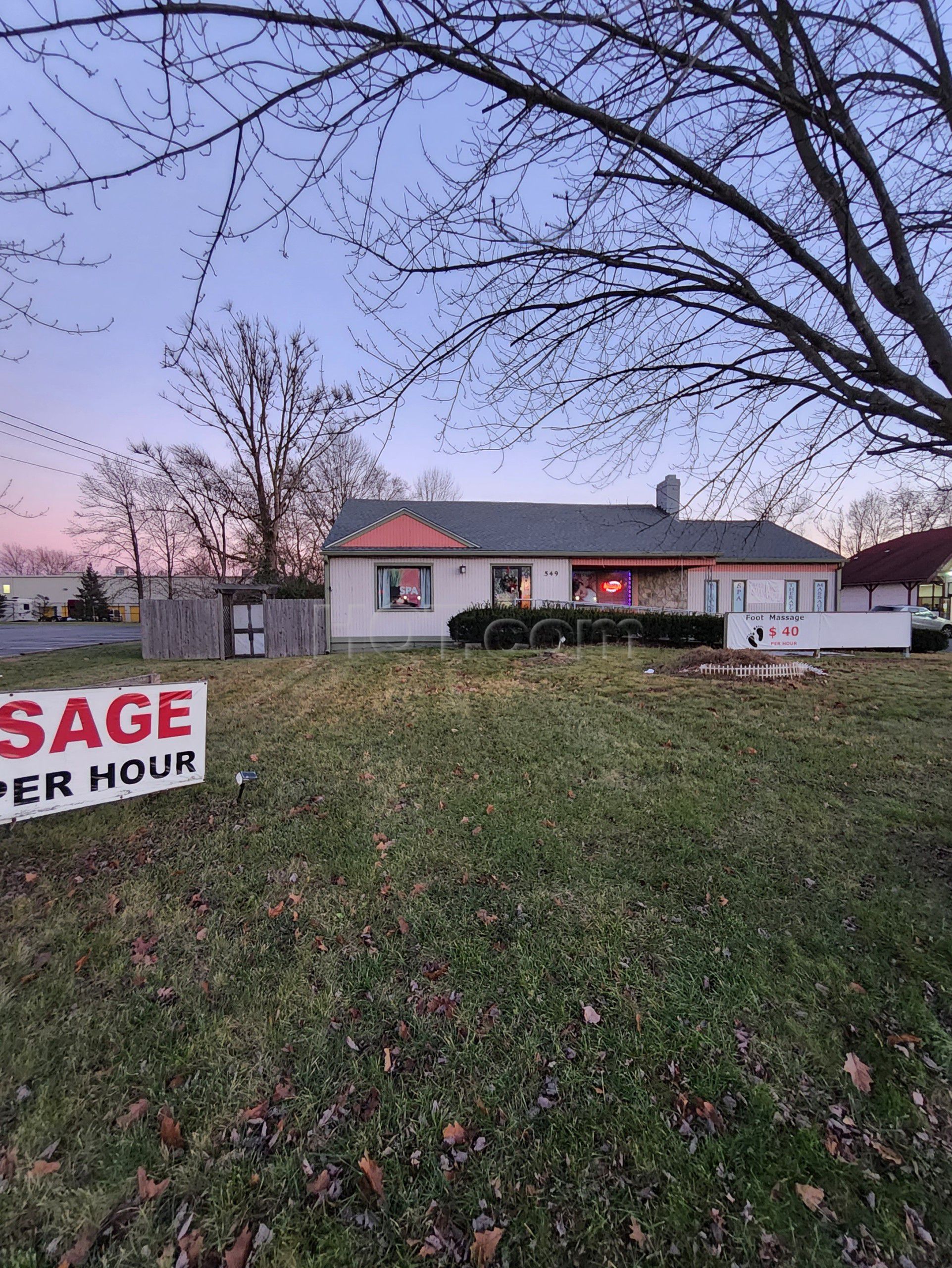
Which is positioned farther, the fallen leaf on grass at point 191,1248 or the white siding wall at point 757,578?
the white siding wall at point 757,578

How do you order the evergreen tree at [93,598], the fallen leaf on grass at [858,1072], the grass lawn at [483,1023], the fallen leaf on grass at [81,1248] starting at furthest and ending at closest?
the evergreen tree at [93,598], the fallen leaf on grass at [858,1072], the grass lawn at [483,1023], the fallen leaf on grass at [81,1248]

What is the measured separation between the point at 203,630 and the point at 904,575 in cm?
3174

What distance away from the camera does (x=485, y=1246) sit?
157cm

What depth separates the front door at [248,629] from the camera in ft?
48.1

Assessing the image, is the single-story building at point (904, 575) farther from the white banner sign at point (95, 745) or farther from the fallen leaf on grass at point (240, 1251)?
the fallen leaf on grass at point (240, 1251)

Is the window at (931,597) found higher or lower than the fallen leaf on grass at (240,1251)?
higher

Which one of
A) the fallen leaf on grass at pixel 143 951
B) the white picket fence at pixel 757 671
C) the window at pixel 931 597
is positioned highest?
the window at pixel 931 597

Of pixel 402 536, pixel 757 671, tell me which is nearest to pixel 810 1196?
pixel 757 671

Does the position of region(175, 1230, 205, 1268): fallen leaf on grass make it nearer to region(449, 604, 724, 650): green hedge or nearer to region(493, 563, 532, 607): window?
region(449, 604, 724, 650): green hedge

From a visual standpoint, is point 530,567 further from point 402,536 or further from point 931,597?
point 931,597

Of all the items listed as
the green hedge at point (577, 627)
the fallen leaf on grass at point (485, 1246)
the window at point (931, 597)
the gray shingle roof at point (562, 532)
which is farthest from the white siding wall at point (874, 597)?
the fallen leaf on grass at point (485, 1246)

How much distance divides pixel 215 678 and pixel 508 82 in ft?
33.9

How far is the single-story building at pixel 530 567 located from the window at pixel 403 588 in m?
0.03

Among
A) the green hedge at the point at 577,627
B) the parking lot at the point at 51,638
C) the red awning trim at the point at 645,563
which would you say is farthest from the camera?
the red awning trim at the point at 645,563
